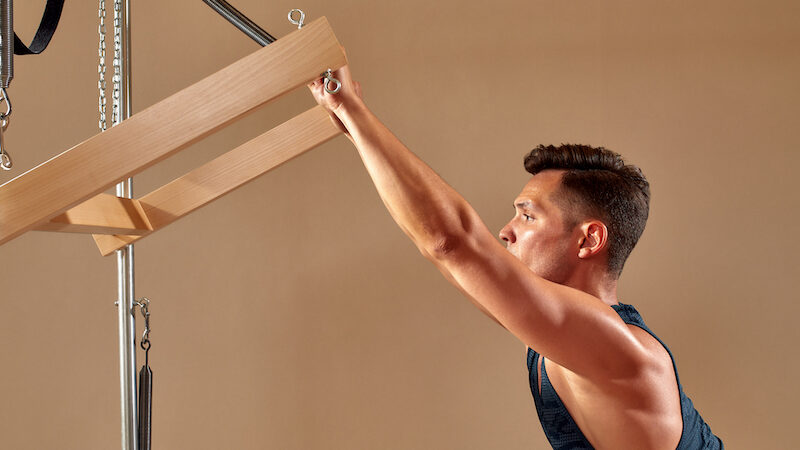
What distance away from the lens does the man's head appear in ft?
3.61

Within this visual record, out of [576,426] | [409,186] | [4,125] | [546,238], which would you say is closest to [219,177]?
[4,125]

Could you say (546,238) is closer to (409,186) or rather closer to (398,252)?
(409,186)

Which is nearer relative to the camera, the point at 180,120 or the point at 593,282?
the point at 180,120

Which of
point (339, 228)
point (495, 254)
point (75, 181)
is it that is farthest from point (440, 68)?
point (75, 181)

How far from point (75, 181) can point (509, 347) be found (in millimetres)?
1254

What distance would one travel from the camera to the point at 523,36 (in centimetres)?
179

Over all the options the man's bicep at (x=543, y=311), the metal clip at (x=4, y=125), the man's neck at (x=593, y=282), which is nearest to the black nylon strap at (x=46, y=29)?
the metal clip at (x=4, y=125)

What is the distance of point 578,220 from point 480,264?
36cm

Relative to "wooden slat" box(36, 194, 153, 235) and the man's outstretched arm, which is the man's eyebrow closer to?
the man's outstretched arm

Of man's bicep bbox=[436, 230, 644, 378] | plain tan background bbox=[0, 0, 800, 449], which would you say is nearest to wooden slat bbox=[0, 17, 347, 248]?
man's bicep bbox=[436, 230, 644, 378]

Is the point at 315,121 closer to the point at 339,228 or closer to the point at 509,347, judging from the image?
the point at 339,228

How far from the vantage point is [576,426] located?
3.46 feet

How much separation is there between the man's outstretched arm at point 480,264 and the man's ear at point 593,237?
0.52 ft

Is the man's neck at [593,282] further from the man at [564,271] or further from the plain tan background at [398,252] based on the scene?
the plain tan background at [398,252]
